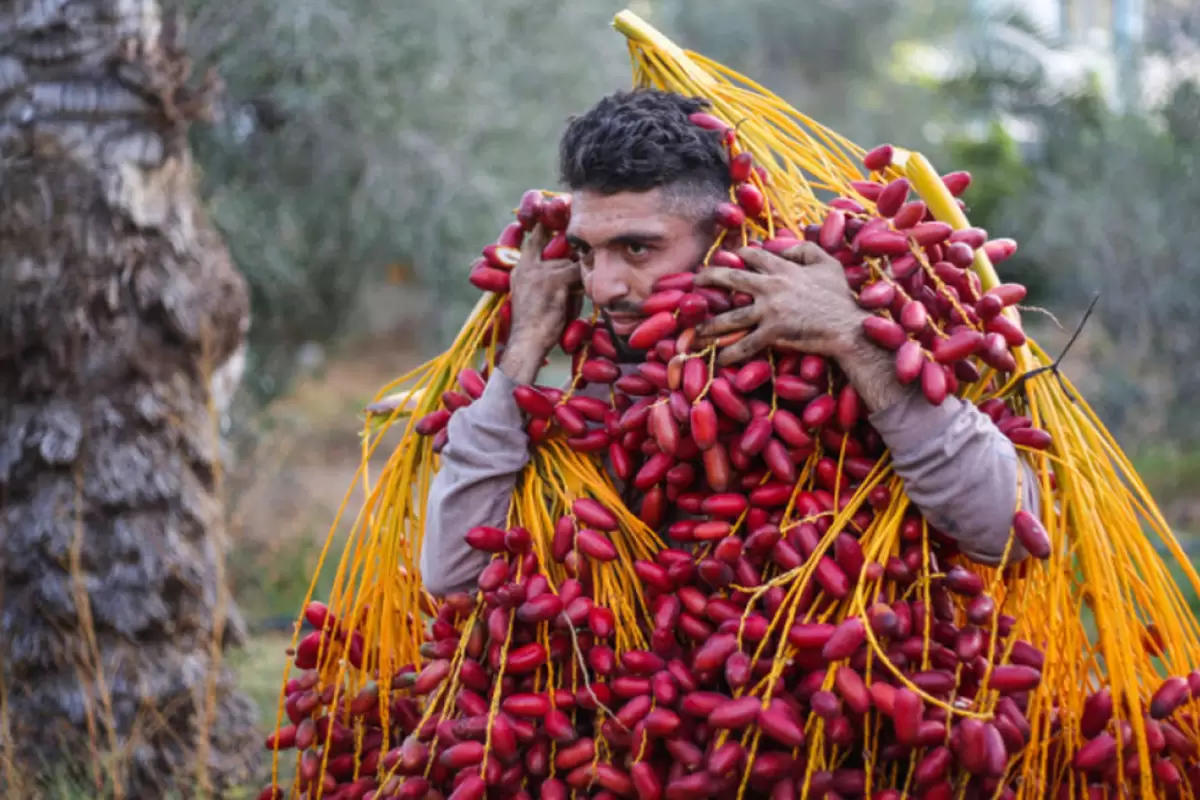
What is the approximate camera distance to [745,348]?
6.23 ft

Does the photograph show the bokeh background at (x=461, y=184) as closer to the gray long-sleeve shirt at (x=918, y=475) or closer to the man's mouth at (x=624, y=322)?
the gray long-sleeve shirt at (x=918, y=475)

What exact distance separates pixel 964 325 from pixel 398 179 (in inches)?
194

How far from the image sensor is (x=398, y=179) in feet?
21.2

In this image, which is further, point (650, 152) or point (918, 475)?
point (650, 152)

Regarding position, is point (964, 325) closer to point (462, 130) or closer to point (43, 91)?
point (43, 91)

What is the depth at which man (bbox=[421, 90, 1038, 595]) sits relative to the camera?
1.84 metres

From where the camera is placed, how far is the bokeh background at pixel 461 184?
591cm

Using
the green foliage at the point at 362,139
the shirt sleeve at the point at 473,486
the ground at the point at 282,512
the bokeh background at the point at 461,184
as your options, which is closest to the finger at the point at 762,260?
the shirt sleeve at the point at 473,486

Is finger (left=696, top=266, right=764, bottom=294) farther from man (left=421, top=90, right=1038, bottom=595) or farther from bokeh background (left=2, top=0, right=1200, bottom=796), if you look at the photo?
bokeh background (left=2, top=0, right=1200, bottom=796)

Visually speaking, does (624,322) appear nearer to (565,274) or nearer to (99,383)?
(565,274)

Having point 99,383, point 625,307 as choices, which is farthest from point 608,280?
point 99,383

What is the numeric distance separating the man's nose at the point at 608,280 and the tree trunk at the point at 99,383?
1509 mm

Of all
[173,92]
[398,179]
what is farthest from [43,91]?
[398,179]

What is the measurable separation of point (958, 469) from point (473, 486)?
2.54 ft
